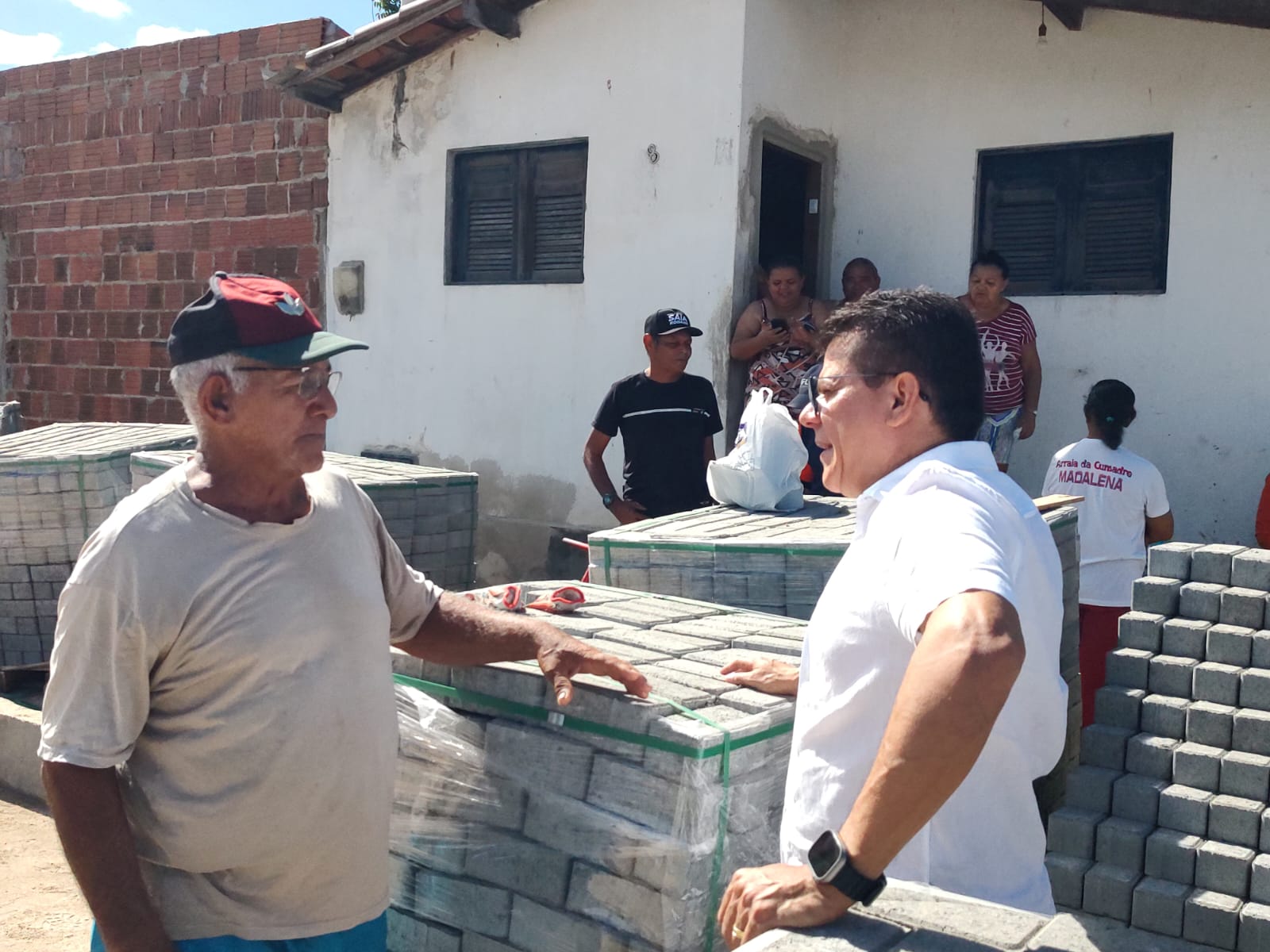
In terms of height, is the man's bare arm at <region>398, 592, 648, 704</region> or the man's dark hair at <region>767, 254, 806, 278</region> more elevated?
the man's dark hair at <region>767, 254, 806, 278</region>

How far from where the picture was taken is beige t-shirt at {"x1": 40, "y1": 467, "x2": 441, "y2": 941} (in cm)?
194

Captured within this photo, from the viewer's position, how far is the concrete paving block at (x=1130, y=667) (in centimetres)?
297

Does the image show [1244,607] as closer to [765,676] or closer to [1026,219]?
[765,676]

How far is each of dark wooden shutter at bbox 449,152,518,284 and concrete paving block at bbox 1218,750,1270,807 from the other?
621cm

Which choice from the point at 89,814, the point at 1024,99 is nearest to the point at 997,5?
the point at 1024,99

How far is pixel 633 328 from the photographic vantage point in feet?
25.0

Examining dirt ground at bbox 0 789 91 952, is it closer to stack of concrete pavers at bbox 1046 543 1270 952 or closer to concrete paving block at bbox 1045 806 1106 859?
concrete paving block at bbox 1045 806 1106 859

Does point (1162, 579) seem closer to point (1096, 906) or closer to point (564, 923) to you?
point (1096, 906)

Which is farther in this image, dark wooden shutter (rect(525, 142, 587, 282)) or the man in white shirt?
dark wooden shutter (rect(525, 142, 587, 282))

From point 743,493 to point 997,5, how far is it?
4.19 m

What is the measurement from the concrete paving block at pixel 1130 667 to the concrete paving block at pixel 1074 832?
0.34m

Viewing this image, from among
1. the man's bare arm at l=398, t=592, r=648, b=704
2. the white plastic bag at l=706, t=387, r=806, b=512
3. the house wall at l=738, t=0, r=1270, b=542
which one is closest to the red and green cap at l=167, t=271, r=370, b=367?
the man's bare arm at l=398, t=592, r=648, b=704

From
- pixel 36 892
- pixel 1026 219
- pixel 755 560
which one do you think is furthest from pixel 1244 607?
pixel 1026 219

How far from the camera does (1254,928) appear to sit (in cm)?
247
